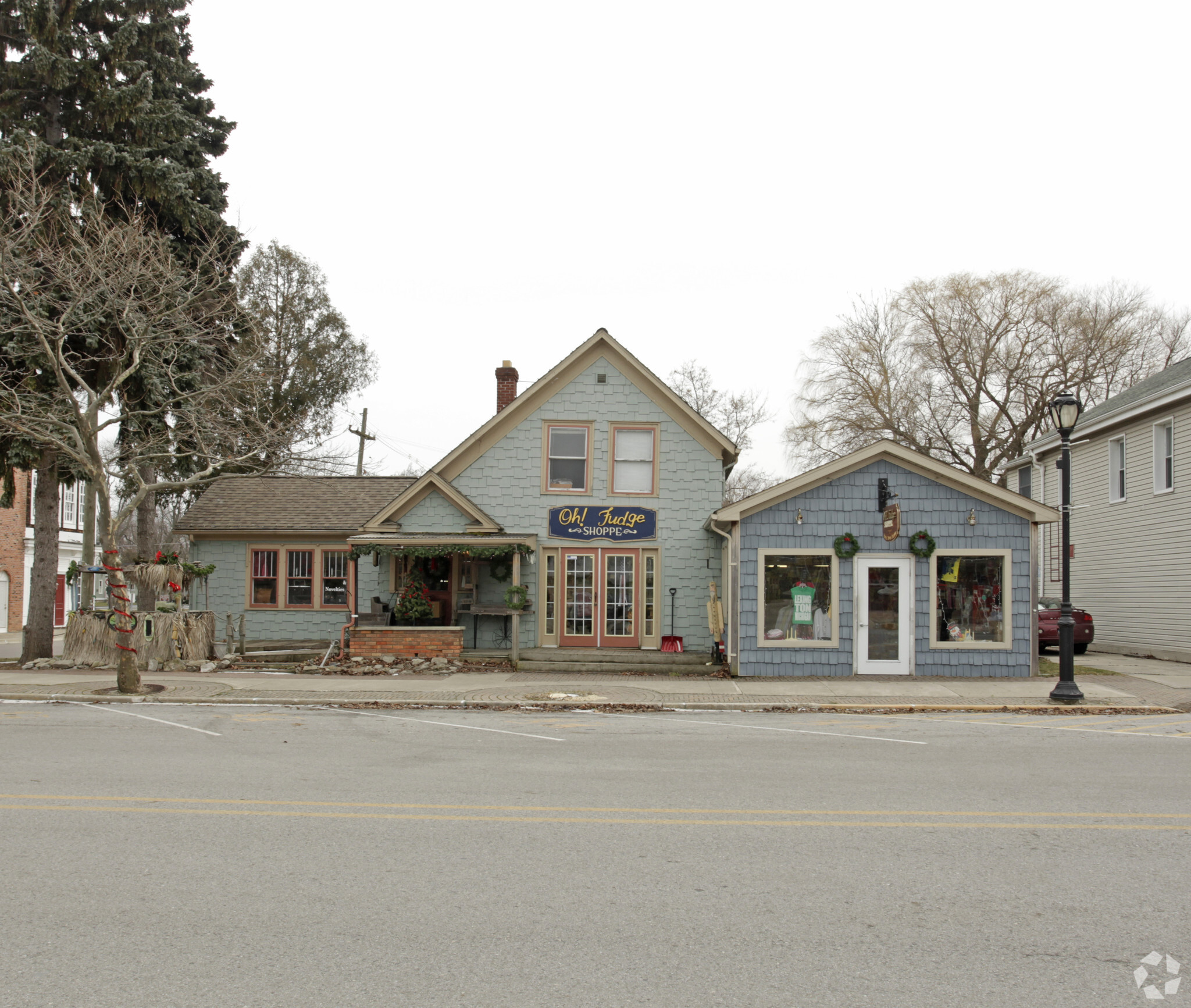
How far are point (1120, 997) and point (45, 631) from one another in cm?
2128

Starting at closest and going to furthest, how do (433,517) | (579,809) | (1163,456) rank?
(579,809) → (433,517) → (1163,456)

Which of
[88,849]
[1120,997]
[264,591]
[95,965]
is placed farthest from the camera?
[264,591]

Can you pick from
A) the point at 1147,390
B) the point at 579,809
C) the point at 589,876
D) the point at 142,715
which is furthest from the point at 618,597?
the point at 1147,390

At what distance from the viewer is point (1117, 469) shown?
977 inches

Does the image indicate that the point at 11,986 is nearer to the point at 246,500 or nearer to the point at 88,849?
the point at 88,849

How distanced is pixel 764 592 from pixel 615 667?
10.7ft

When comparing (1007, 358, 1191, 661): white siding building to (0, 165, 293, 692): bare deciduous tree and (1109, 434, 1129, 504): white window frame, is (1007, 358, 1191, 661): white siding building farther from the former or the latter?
(0, 165, 293, 692): bare deciduous tree

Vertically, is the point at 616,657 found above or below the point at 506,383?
below

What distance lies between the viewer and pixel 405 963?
4438 mm

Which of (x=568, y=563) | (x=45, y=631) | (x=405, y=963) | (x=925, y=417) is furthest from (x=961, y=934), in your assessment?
(x=925, y=417)

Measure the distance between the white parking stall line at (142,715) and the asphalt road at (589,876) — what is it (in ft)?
4.66

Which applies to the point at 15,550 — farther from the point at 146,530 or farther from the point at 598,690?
the point at 598,690

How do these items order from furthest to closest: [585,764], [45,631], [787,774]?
[45,631] → [585,764] → [787,774]

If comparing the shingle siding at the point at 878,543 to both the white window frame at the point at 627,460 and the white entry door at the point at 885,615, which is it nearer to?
the white entry door at the point at 885,615
